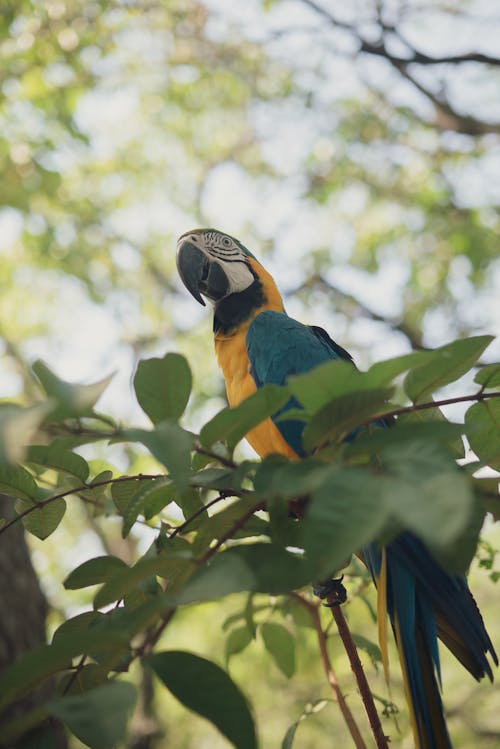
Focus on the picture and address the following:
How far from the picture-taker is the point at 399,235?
545 centimetres

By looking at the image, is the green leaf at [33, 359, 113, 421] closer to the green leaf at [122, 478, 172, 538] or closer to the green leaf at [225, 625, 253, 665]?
the green leaf at [122, 478, 172, 538]

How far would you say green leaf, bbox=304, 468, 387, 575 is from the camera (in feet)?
1.27

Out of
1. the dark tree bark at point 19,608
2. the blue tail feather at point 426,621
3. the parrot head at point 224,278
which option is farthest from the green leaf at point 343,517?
the dark tree bark at point 19,608

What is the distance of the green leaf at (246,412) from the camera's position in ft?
1.77

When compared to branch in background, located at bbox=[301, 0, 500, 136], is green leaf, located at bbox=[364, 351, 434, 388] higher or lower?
higher

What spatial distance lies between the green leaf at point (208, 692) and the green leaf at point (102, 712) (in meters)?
0.06

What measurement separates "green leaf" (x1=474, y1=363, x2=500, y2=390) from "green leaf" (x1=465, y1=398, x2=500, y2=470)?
0.02 meters

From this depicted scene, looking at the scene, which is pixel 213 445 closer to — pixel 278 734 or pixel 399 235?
pixel 278 734

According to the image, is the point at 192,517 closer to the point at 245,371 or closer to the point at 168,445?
the point at 168,445

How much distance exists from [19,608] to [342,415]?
5.13 feet

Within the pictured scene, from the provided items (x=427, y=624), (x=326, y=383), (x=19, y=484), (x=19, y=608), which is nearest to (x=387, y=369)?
(x=326, y=383)

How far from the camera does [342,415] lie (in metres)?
0.52

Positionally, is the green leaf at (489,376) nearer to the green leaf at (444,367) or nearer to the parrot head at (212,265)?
the green leaf at (444,367)

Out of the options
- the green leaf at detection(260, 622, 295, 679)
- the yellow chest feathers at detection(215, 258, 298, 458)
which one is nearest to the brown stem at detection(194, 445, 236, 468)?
the green leaf at detection(260, 622, 295, 679)
